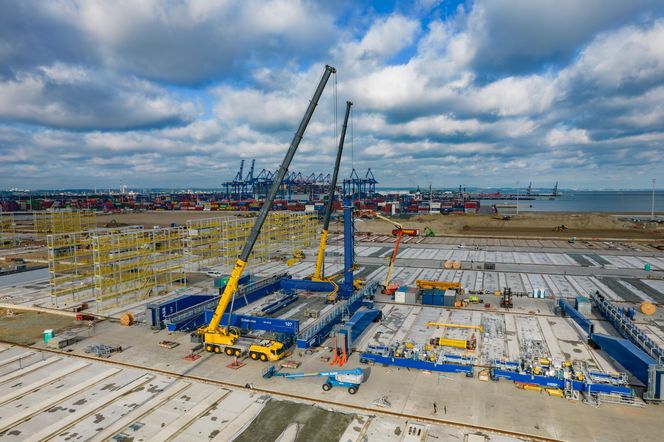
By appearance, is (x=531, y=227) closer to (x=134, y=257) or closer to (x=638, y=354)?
(x=638, y=354)

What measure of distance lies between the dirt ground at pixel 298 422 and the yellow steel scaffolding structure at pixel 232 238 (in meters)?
29.3

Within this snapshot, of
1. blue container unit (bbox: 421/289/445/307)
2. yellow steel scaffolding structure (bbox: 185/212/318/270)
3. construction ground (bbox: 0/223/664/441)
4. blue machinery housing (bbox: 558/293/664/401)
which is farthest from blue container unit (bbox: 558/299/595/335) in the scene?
yellow steel scaffolding structure (bbox: 185/212/318/270)

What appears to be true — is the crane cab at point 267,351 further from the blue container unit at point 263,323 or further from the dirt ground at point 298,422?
the dirt ground at point 298,422

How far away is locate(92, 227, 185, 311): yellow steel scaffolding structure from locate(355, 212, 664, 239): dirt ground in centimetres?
6000

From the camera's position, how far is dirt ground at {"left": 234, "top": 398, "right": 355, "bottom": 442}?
47.8 ft

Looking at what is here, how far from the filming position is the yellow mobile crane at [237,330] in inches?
842

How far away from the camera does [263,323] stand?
23.5 meters

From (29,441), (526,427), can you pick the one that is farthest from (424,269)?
(29,441)

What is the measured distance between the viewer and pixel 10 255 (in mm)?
57188

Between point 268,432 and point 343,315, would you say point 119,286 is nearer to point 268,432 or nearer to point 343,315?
point 343,315

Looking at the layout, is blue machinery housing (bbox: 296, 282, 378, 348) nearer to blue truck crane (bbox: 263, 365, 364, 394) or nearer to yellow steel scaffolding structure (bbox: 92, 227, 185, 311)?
blue truck crane (bbox: 263, 365, 364, 394)

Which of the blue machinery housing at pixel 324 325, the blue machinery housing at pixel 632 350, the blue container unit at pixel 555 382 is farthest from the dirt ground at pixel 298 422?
the blue machinery housing at pixel 632 350

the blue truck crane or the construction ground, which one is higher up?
the blue truck crane

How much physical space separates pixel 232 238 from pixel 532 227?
76685mm
